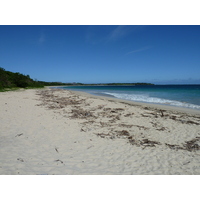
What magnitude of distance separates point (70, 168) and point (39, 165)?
87 centimetres

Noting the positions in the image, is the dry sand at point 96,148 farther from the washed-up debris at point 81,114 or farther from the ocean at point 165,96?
the ocean at point 165,96

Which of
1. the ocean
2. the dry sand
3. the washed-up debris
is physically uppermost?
the ocean

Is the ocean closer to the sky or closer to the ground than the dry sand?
closer to the sky

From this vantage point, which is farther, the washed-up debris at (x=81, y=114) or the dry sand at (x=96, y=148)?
the washed-up debris at (x=81, y=114)

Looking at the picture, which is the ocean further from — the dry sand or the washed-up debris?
the washed-up debris

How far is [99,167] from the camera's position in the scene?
11.5 feet

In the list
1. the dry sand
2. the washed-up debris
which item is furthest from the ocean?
the washed-up debris

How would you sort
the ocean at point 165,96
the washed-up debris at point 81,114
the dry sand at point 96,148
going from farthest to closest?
the ocean at point 165,96 < the washed-up debris at point 81,114 < the dry sand at point 96,148

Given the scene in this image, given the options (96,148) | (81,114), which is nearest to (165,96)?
(81,114)

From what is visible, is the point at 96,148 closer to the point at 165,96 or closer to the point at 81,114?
the point at 81,114

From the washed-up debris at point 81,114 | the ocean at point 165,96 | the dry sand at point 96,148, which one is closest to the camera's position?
the dry sand at point 96,148

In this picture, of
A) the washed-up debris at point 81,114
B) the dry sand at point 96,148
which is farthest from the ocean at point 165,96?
the washed-up debris at point 81,114

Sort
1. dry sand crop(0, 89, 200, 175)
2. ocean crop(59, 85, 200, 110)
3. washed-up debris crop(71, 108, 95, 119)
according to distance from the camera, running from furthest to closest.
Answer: ocean crop(59, 85, 200, 110) → washed-up debris crop(71, 108, 95, 119) → dry sand crop(0, 89, 200, 175)
